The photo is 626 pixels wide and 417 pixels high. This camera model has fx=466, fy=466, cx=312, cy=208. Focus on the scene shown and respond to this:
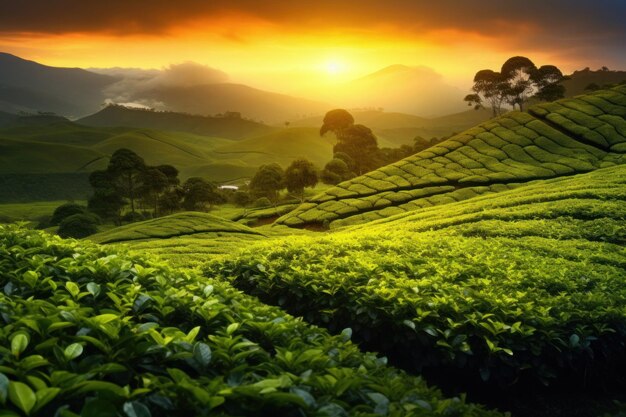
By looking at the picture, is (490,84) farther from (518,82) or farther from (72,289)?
(72,289)

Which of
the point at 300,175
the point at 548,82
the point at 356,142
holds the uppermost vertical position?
the point at 548,82

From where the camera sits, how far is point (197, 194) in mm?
75125

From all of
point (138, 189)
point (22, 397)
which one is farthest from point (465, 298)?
point (138, 189)

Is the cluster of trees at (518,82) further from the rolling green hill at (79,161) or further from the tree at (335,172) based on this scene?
the rolling green hill at (79,161)

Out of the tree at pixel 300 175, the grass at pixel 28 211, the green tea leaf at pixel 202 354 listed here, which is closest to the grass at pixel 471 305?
the green tea leaf at pixel 202 354

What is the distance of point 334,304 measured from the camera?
8188mm

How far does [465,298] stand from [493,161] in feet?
144

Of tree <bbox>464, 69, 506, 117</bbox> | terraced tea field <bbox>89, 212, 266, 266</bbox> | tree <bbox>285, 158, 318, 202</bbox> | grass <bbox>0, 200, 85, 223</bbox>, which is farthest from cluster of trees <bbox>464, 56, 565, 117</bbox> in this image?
grass <bbox>0, 200, 85, 223</bbox>

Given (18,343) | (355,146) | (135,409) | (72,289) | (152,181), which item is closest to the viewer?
(135,409)

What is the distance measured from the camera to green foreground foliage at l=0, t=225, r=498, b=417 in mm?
2924

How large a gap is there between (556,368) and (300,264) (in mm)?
4986

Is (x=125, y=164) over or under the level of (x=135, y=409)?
under

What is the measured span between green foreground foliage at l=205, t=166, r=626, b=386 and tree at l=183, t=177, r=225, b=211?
64390mm

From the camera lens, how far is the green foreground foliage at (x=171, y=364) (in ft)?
9.59
